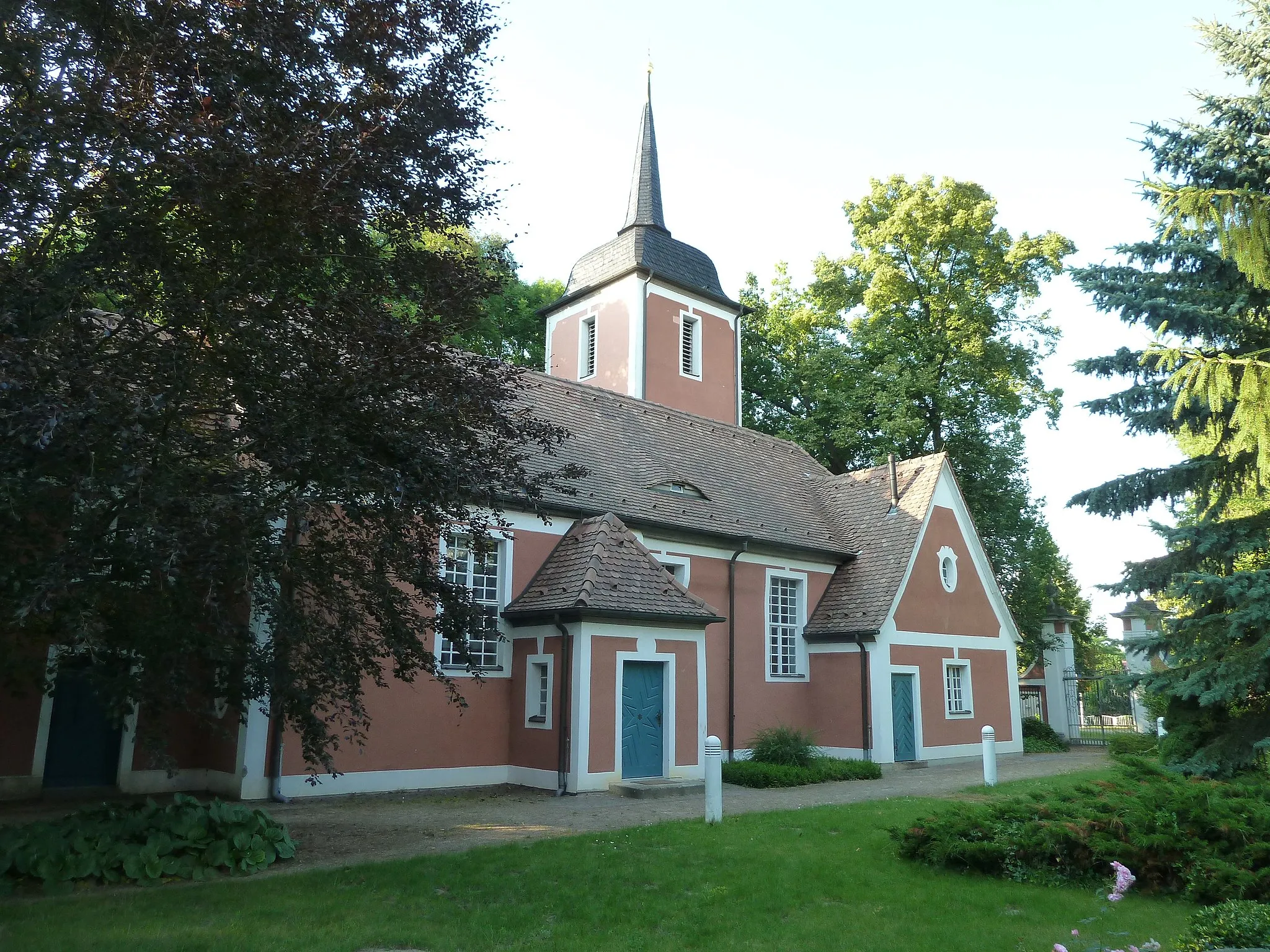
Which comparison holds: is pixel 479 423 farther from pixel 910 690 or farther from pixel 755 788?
pixel 910 690

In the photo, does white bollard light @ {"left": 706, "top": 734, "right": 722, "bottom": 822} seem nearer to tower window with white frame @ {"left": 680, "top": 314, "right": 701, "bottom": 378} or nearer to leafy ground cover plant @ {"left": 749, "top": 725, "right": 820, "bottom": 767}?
leafy ground cover plant @ {"left": 749, "top": 725, "right": 820, "bottom": 767}

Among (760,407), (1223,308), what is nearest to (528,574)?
(1223,308)

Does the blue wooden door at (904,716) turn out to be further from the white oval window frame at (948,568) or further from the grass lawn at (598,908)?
the grass lawn at (598,908)

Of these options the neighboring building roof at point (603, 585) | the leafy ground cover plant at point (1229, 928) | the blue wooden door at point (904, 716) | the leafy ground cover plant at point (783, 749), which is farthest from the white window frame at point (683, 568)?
the leafy ground cover plant at point (1229, 928)

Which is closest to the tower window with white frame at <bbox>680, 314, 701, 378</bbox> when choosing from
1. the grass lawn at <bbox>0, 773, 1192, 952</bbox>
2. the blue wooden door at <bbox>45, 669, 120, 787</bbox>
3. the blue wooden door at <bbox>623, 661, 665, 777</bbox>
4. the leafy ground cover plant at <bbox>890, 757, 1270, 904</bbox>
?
the blue wooden door at <bbox>623, 661, 665, 777</bbox>

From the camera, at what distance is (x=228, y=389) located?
8836 mm

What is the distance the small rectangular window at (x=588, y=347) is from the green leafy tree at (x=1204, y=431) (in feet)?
54.6

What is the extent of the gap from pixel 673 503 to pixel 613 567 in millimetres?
3813

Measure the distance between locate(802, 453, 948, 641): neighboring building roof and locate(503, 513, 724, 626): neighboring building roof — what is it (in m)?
5.16

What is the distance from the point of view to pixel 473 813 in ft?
42.9

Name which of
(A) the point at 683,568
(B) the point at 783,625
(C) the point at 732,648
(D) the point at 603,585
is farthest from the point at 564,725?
(B) the point at 783,625

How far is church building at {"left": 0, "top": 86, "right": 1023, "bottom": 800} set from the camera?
1485 cm

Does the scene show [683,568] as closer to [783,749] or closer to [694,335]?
[783,749]

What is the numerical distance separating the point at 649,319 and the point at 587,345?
9.07 feet
